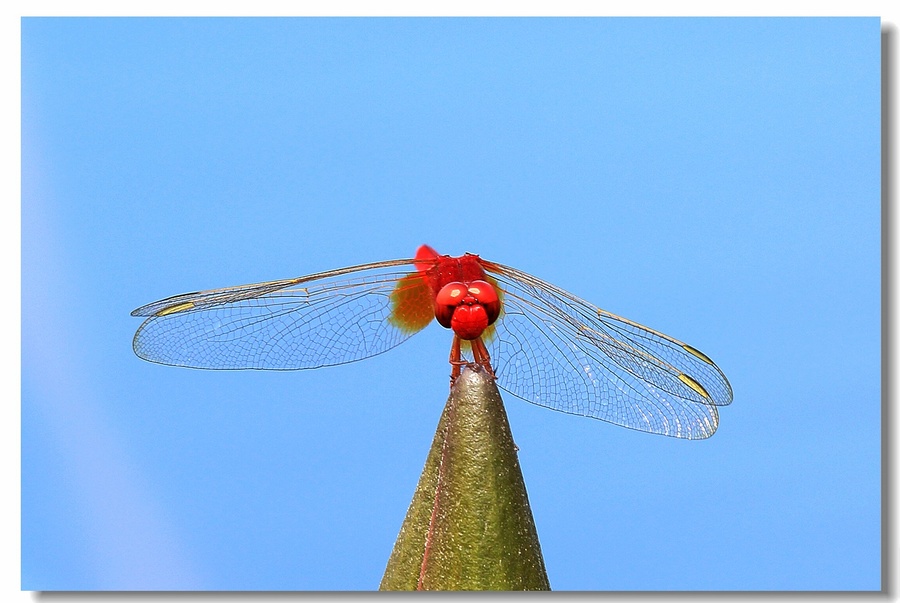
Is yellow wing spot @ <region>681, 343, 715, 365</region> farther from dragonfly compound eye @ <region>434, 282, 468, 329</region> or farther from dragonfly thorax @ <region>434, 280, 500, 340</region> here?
dragonfly compound eye @ <region>434, 282, 468, 329</region>

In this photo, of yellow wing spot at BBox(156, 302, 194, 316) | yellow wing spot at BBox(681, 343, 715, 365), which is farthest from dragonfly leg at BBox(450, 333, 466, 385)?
yellow wing spot at BBox(156, 302, 194, 316)

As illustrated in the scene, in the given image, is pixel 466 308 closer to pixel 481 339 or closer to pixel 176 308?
pixel 481 339

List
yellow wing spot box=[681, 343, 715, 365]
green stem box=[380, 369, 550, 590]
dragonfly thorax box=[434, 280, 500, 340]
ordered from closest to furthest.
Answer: green stem box=[380, 369, 550, 590] → dragonfly thorax box=[434, 280, 500, 340] → yellow wing spot box=[681, 343, 715, 365]

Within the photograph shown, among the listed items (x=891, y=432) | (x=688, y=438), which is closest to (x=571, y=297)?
(x=688, y=438)

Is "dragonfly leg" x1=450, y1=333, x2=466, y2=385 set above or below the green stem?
above

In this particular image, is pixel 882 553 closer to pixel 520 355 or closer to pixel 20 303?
pixel 520 355

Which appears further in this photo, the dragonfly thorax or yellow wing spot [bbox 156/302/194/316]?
yellow wing spot [bbox 156/302/194/316]

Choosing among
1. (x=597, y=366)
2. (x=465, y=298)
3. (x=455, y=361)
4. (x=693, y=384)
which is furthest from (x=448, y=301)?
(x=693, y=384)
